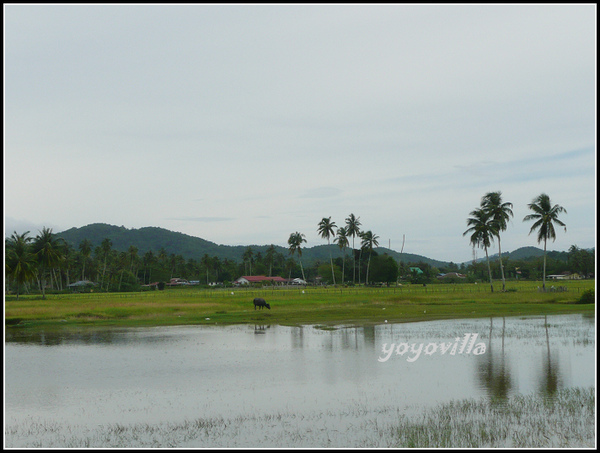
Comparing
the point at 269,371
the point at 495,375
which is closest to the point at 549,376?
the point at 495,375

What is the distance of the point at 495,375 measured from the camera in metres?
20.1

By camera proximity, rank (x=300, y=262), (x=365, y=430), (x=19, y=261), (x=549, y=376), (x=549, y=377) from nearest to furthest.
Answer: (x=365, y=430) → (x=549, y=377) → (x=549, y=376) → (x=19, y=261) → (x=300, y=262)

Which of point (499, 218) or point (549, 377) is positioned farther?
point (499, 218)

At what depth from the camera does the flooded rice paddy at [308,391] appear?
13586 millimetres

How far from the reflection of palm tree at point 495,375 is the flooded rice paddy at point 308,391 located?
0.04 m

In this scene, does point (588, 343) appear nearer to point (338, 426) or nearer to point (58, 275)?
point (338, 426)

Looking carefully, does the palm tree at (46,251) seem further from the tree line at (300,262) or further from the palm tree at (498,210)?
the palm tree at (498,210)

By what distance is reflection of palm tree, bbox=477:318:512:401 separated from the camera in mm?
17419

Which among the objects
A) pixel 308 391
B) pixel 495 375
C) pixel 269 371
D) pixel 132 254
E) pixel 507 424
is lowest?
pixel 269 371

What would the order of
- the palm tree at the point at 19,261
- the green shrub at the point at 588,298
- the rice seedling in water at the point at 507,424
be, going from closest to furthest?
the rice seedling in water at the point at 507,424 < the green shrub at the point at 588,298 < the palm tree at the point at 19,261

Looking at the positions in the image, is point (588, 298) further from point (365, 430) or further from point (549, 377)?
point (365, 430)

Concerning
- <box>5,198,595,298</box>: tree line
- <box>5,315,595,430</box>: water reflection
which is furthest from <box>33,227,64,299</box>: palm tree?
<box>5,315,595,430</box>: water reflection

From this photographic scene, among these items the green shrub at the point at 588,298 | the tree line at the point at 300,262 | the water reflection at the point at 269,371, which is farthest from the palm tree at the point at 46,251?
the green shrub at the point at 588,298

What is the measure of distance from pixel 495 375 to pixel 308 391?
7319 millimetres
